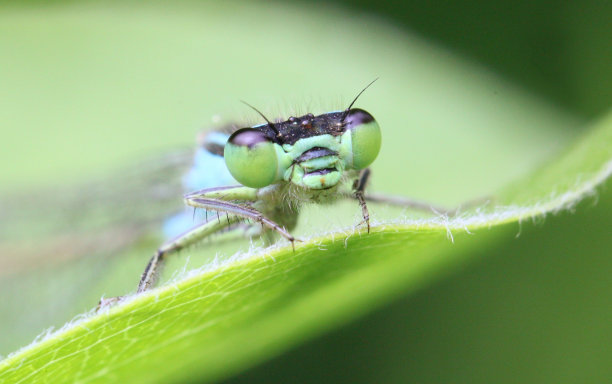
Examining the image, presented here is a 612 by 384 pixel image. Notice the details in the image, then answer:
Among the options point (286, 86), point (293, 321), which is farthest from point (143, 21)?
point (293, 321)

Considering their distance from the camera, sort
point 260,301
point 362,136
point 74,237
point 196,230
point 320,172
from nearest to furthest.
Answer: point 260,301 < point 320,172 < point 362,136 < point 196,230 < point 74,237

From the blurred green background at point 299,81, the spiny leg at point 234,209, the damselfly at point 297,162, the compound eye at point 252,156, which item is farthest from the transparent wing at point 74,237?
the compound eye at point 252,156

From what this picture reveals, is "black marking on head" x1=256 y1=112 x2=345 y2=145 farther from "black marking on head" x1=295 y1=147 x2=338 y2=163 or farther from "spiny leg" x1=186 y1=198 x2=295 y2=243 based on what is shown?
"spiny leg" x1=186 y1=198 x2=295 y2=243

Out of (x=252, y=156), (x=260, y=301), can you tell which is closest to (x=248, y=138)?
(x=252, y=156)

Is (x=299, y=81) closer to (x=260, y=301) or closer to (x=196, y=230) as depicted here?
(x=196, y=230)

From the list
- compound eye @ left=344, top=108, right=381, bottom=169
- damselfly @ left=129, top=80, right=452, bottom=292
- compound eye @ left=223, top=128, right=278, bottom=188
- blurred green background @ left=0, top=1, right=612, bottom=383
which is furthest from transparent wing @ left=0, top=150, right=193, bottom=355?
compound eye @ left=344, top=108, right=381, bottom=169
